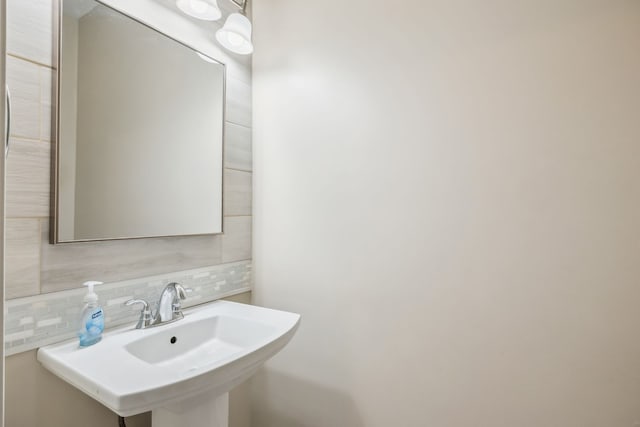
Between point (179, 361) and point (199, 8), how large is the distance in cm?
130

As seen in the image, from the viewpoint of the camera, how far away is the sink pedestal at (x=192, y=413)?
3.03ft

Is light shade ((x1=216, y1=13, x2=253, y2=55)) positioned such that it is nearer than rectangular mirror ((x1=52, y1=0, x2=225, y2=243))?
No

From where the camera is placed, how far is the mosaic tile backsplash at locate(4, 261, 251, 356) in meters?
0.88

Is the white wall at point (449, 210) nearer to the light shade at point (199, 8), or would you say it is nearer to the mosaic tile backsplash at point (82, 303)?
the mosaic tile backsplash at point (82, 303)

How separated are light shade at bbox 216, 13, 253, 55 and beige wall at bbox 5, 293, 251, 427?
128 centimetres

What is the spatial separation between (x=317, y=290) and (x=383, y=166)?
2.04ft

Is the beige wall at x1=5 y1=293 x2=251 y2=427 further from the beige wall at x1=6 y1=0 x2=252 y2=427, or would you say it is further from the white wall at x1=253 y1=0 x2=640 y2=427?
the white wall at x1=253 y1=0 x2=640 y2=427

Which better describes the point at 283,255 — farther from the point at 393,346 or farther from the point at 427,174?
the point at 427,174

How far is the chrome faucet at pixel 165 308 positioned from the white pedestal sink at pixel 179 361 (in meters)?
0.03

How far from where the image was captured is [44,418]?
93 centimetres

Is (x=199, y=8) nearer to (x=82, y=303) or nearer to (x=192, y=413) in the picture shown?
(x=82, y=303)

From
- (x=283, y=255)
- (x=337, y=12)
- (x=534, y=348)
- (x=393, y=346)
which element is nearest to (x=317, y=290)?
(x=283, y=255)

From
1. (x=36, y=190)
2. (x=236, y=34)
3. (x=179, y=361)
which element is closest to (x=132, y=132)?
(x=36, y=190)

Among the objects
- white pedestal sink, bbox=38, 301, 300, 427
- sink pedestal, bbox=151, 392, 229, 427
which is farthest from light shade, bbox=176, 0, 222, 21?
sink pedestal, bbox=151, 392, 229, 427
